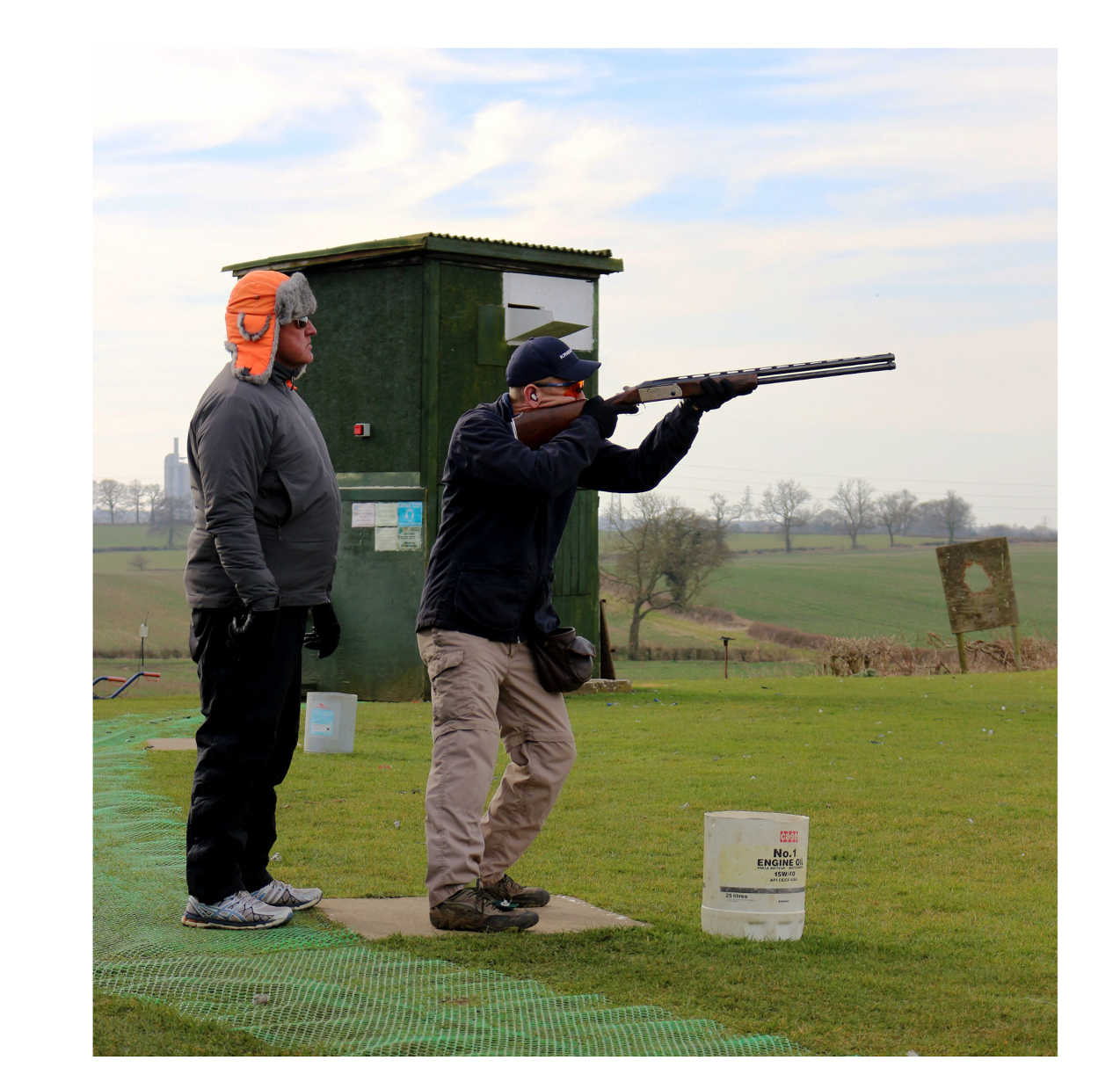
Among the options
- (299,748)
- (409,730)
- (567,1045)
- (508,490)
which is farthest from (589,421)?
(409,730)

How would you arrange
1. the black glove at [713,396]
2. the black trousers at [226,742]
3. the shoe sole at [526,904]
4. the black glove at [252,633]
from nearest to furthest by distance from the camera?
the black glove at [252,633], the black trousers at [226,742], the shoe sole at [526,904], the black glove at [713,396]

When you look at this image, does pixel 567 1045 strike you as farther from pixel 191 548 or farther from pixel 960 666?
pixel 960 666

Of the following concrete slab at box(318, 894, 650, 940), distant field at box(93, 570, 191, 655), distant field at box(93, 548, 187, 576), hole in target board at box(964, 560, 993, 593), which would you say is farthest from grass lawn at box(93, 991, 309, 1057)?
distant field at box(93, 548, 187, 576)

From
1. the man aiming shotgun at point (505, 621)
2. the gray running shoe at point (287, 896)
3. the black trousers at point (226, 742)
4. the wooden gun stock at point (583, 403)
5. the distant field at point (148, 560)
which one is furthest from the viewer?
the distant field at point (148, 560)

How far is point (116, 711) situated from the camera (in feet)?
40.8

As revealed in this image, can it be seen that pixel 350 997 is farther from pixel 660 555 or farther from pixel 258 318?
pixel 660 555

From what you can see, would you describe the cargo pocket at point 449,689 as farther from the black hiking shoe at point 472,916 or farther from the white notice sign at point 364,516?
the white notice sign at point 364,516

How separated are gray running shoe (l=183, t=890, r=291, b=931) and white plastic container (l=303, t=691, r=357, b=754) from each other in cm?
469

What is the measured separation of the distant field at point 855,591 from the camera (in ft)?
133

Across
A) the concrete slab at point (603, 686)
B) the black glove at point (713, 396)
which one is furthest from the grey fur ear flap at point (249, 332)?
the concrete slab at point (603, 686)

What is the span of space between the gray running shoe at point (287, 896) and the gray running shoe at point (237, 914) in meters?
0.15

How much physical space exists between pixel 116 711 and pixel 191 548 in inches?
349

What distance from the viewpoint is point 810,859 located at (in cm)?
564

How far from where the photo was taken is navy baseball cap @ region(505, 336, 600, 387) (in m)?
4.77
